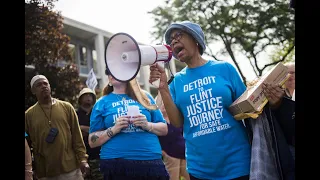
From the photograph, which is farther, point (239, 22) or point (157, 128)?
point (239, 22)

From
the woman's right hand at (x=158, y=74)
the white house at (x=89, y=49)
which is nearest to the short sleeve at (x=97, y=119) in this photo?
the woman's right hand at (x=158, y=74)

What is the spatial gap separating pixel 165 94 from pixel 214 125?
13.5 inches

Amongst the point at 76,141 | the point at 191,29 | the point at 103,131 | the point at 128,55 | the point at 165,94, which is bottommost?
the point at 76,141

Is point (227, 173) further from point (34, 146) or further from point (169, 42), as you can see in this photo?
point (34, 146)

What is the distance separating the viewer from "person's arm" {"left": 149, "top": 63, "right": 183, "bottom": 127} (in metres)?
2.14

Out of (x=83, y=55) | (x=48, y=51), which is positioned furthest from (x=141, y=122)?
(x=83, y=55)

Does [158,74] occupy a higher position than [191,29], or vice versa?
[191,29]

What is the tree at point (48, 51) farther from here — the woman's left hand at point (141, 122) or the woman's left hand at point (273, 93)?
the woman's left hand at point (273, 93)

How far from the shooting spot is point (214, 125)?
217cm

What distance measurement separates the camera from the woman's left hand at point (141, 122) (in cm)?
278

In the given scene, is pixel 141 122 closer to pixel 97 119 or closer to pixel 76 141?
pixel 97 119

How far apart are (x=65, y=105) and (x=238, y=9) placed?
34.0 feet

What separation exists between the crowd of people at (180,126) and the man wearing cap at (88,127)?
3.42ft
